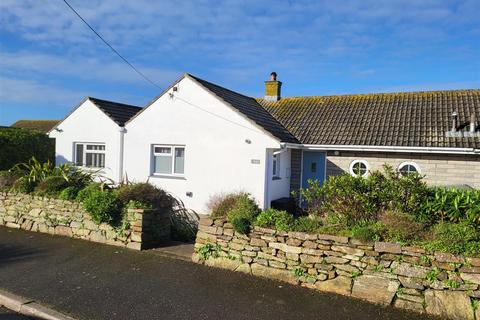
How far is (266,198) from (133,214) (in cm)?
410

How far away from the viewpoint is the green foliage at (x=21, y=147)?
17469mm

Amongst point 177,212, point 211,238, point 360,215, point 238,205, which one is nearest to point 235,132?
point 177,212

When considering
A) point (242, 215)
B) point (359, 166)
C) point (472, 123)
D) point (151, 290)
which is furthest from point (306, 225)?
point (472, 123)

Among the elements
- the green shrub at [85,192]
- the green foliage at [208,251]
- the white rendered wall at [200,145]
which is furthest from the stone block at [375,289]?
the green shrub at [85,192]

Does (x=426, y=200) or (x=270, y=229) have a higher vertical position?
(x=426, y=200)

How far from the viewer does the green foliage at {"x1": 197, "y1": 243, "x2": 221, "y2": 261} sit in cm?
781

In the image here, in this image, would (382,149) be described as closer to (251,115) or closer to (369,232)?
(251,115)

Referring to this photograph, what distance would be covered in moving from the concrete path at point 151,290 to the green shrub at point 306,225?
106 cm

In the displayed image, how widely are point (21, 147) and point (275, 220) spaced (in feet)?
52.4

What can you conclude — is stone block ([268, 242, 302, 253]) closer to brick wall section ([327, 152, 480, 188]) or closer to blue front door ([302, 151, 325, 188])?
brick wall section ([327, 152, 480, 188])

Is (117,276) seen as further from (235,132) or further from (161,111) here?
(161,111)

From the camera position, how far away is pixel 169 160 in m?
13.0

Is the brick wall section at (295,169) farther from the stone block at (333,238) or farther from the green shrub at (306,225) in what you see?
the stone block at (333,238)

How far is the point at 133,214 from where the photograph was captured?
9.09m
